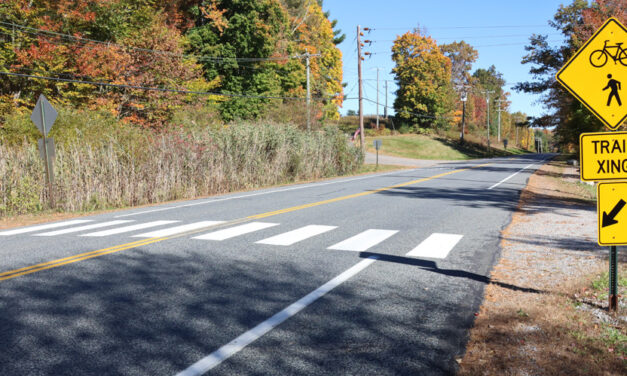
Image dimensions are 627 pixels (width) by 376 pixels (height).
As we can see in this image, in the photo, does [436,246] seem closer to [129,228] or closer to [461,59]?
[129,228]

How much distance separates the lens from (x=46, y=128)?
14258 mm

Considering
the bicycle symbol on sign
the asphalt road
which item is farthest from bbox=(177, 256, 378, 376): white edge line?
the bicycle symbol on sign

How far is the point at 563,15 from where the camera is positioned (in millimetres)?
32750

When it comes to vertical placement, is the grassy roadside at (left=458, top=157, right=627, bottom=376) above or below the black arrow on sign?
below

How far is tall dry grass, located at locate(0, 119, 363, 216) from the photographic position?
14.2 metres

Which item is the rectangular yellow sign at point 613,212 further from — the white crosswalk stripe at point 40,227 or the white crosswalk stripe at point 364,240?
the white crosswalk stripe at point 40,227

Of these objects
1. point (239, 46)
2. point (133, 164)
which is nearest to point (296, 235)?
point (133, 164)

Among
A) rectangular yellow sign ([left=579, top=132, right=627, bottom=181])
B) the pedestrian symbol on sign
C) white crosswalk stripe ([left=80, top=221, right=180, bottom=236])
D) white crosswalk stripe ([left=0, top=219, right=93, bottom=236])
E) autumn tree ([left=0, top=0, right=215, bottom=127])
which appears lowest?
white crosswalk stripe ([left=0, top=219, right=93, bottom=236])

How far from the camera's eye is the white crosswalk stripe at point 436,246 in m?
7.50

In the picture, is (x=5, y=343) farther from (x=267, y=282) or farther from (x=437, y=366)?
(x=437, y=366)

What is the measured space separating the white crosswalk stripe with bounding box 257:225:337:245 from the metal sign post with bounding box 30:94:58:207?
8668mm

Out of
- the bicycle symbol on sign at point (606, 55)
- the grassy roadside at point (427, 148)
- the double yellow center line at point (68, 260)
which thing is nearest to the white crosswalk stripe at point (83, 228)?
the double yellow center line at point (68, 260)

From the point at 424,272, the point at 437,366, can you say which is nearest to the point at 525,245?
the point at 424,272

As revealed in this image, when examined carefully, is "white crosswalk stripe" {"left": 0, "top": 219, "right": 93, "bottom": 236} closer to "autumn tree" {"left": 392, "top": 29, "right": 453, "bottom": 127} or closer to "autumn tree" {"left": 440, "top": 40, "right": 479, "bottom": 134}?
"autumn tree" {"left": 392, "top": 29, "right": 453, "bottom": 127}
